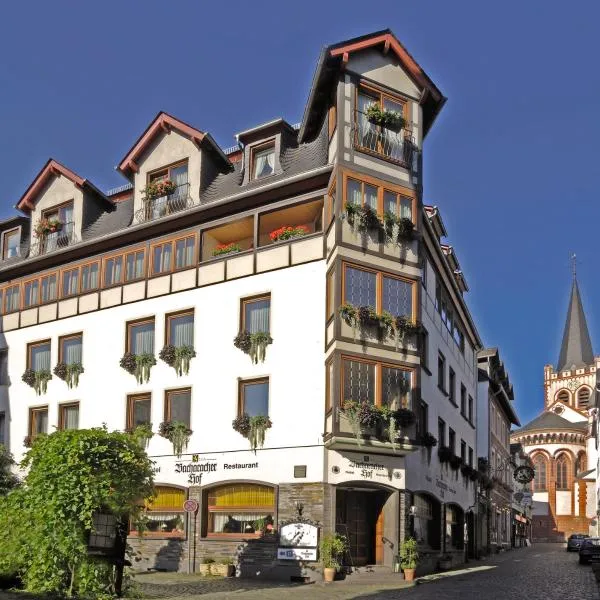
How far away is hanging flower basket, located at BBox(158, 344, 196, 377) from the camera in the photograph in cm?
3059

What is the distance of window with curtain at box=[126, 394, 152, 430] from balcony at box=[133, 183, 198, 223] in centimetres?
634

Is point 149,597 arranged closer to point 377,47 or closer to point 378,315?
point 378,315

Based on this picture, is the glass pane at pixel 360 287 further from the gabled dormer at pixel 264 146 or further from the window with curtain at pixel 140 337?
the window with curtain at pixel 140 337

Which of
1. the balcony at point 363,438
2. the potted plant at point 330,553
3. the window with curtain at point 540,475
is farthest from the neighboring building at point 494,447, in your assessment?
the window with curtain at point 540,475

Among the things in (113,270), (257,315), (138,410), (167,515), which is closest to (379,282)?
(257,315)

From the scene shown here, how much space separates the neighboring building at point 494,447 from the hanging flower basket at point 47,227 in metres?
25.4

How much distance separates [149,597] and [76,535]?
9.18 feet

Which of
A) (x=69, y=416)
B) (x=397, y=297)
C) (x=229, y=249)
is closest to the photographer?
(x=397, y=297)

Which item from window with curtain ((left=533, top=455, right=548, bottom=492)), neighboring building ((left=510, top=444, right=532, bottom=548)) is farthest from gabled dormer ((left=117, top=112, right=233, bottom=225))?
window with curtain ((left=533, top=455, right=548, bottom=492))

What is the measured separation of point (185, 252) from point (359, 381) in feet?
28.2

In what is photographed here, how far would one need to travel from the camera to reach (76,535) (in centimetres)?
1794

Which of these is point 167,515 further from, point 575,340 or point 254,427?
point 575,340

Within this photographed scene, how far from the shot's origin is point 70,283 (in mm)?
35031

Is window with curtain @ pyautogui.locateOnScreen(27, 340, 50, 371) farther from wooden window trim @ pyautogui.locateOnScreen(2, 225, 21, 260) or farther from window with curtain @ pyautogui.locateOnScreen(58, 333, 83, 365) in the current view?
wooden window trim @ pyautogui.locateOnScreen(2, 225, 21, 260)
